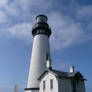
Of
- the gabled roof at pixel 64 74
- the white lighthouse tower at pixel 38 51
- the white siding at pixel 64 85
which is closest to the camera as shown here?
the white siding at pixel 64 85

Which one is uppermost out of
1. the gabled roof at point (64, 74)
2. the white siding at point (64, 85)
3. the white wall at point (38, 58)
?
the white wall at point (38, 58)

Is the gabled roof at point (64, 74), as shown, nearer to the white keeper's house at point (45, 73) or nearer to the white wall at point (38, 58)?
the white keeper's house at point (45, 73)

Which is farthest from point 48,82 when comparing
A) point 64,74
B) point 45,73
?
point 64,74

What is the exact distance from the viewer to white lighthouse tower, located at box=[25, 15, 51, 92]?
23034 millimetres

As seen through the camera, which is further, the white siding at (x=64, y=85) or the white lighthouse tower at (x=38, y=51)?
the white lighthouse tower at (x=38, y=51)

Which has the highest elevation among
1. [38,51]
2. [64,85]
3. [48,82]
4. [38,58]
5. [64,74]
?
[38,51]

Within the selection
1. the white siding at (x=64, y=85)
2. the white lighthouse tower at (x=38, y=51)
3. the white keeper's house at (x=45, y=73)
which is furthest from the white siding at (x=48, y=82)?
the white lighthouse tower at (x=38, y=51)

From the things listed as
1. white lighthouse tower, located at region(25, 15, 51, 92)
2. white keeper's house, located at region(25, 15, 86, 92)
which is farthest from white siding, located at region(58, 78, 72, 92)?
white lighthouse tower, located at region(25, 15, 51, 92)

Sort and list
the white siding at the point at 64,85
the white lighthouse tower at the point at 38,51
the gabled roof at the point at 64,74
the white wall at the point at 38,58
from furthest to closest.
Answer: the white wall at the point at 38,58 → the white lighthouse tower at the point at 38,51 → the gabled roof at the point at 64,74 → the white siding at the point at 64,85

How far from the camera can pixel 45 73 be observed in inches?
841

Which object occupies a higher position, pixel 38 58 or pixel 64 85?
pixel 38 58

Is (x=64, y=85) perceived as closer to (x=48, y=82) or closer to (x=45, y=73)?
(x=48, y=82)

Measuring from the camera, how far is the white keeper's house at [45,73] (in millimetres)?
19484

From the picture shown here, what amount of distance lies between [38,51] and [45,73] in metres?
4.94
